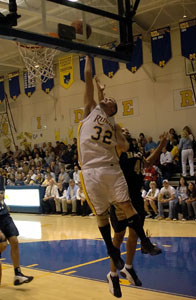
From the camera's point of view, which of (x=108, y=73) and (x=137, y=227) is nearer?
(x=137, y=227)

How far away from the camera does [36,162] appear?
21.0m

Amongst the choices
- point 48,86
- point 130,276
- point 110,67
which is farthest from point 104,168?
point 48,86

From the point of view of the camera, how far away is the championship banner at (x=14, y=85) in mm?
24567

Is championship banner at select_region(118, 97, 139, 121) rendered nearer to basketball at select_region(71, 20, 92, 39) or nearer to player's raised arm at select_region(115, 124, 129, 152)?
basketball at select_region(71, 20, 92, 39)

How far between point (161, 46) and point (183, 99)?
2.59 m

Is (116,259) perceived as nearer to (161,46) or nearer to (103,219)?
(103,219)

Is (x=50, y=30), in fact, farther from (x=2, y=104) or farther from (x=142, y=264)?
(x=2, y=104)

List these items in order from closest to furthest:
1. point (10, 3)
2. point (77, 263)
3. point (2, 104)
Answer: point (10, 3) → point (77, 263) → point (2, 104)

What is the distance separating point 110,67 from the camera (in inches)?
782

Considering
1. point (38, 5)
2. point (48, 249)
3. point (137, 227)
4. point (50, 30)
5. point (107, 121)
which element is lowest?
point (48, 249)

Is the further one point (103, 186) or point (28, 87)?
point (28, 87)

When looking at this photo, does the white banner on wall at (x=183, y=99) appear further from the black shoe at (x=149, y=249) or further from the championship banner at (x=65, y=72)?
the black shoe at (x=149, y=249)

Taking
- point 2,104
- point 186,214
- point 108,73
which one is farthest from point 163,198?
point 2,104

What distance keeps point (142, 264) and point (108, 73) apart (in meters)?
14.1
